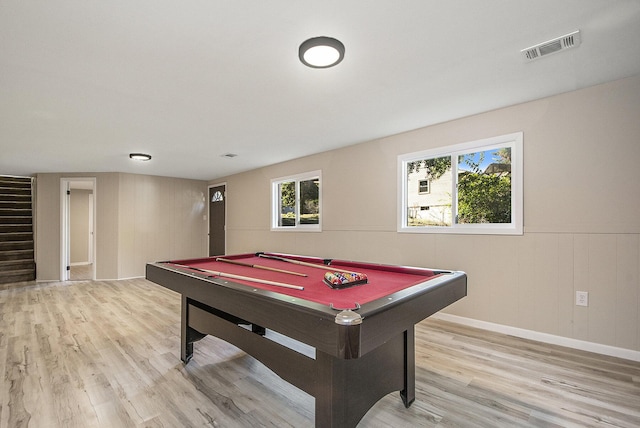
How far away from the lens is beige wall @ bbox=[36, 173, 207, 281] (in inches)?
243

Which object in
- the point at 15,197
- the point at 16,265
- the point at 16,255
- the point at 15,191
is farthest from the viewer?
the point at 15,191

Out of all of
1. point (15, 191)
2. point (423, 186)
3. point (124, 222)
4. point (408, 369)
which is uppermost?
point (15, 191)

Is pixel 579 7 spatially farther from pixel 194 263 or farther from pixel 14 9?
pixel 194 263

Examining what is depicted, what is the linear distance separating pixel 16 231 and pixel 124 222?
8.66 feet

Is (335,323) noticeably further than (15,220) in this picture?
No

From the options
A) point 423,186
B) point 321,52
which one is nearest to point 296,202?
point 423,186

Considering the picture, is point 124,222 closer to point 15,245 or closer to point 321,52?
point 15,245

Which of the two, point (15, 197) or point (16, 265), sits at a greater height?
point (15, 197)

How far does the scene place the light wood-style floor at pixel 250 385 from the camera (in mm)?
1738

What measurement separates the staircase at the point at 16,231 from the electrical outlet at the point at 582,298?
351 inches

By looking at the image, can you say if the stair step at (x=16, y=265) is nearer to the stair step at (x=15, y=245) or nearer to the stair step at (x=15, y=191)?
the stair step at (x=15, y=245)

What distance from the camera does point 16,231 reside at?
672cm

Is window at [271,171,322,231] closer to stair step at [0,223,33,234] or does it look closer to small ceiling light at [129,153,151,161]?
small ceiling light at [129,153,151,161]

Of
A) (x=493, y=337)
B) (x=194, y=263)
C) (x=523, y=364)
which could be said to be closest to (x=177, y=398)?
(x=194, y=263)
